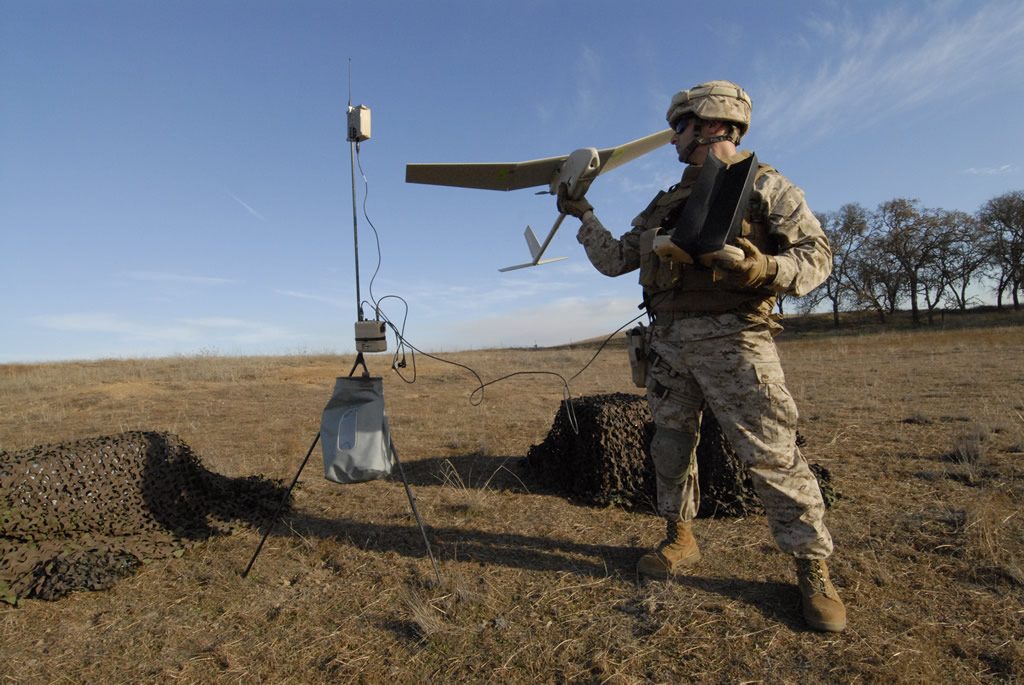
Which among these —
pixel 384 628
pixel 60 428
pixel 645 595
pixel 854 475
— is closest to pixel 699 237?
pixel 645 595

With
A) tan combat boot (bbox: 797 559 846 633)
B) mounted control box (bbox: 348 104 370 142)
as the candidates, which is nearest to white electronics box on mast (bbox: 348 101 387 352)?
mounted control box (bbox: 348 104 370 142)

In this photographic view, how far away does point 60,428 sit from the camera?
7652mm

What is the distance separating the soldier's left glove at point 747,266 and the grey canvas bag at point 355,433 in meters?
1.91

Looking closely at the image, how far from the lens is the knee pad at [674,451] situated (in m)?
3.20

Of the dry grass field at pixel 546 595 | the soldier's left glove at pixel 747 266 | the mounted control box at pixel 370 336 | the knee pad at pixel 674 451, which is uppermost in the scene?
the soldier's left glove at pixel 747 266

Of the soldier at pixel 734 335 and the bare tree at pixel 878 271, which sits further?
the bare tree at pixel 878 271

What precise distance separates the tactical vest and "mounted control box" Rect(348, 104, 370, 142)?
69.2 inches

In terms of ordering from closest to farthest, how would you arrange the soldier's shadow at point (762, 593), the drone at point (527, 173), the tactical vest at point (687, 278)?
the soldier's shadow at point (762, 593)
the tactical vest at point (687, 278)
the drone at point (527, 173)

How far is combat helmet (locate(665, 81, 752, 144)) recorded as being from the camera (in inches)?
115

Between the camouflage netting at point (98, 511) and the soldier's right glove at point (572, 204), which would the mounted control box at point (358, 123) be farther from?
the camouflage netting at point (98, 511)

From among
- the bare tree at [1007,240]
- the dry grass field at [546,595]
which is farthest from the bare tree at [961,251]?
the dry grass field at [546,595]

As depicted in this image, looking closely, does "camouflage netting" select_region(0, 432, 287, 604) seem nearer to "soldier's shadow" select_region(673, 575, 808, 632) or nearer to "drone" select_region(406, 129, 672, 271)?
"drone" select_region(406, 129, 672, 271)

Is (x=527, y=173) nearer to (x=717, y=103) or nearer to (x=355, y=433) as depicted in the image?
(x=717, y=103)

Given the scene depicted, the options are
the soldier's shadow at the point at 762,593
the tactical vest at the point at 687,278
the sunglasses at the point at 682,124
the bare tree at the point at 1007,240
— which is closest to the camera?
the soldier's shadow at the point at 762,593
